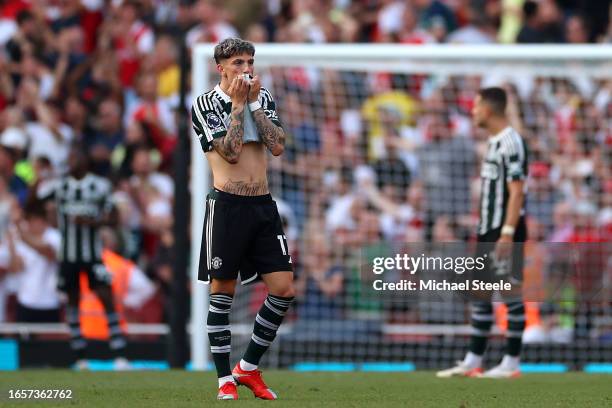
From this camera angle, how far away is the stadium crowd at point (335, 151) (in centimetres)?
1490

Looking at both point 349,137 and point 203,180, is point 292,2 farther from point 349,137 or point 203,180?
point 203,180

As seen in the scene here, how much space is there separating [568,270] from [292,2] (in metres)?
8.33

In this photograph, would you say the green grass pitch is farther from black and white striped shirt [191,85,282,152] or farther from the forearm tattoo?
black and white striped shirt [191,85,282,152]

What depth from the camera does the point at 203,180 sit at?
13.3 meters

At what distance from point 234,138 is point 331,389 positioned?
7.51ft

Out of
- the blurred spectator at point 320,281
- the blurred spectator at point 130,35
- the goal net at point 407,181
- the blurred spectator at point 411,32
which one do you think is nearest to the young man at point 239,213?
the goal net at point 407,181

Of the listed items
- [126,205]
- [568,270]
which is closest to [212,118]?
[568,270]

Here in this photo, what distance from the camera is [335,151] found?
50.2 feet

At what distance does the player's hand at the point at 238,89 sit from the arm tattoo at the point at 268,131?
16 centimetres

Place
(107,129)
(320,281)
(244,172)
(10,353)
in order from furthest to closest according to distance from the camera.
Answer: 1. (107,129)
2. (320,281)
3. (10,353)
4. (244,172)

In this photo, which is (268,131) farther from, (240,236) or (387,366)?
(387,366)

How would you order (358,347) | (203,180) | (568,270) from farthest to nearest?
(358,347), (203,180), (568,270)

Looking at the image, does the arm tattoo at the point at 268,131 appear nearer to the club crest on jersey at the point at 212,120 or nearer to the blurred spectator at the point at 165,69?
the club crest on jersey at the point at 212,120

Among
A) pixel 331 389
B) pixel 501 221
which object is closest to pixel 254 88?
pixel 331 389
